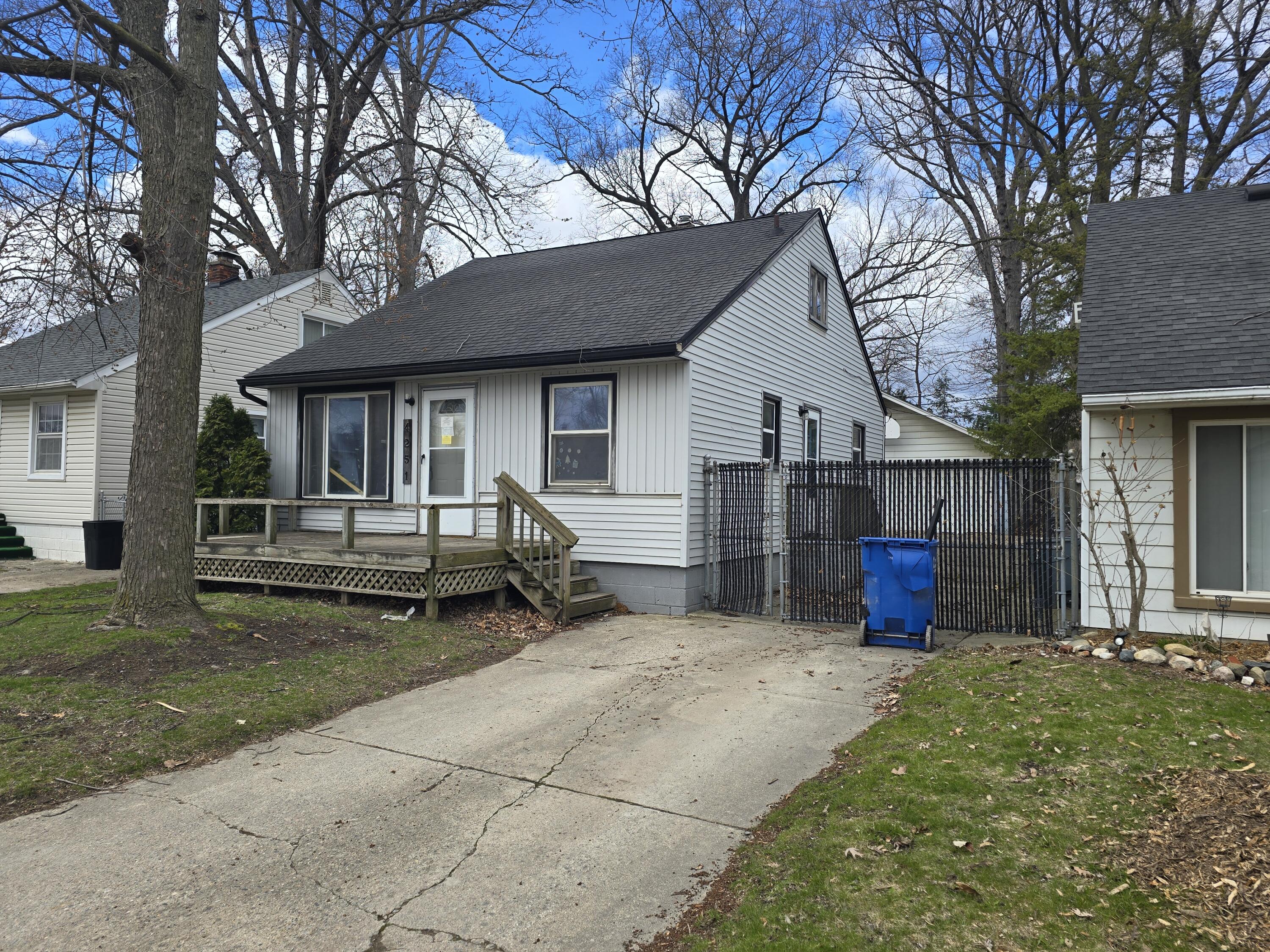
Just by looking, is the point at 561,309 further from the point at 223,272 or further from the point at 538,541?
the point at 223,272

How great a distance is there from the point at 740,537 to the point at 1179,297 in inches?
223

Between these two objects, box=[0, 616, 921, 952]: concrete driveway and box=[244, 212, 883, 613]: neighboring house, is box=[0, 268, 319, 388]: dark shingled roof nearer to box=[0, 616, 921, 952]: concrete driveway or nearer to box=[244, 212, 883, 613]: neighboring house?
box=[244, 212, 883, 613]: neighboring house

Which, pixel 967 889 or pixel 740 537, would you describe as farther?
pixel 740 537

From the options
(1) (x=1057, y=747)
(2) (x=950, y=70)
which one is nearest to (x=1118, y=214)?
(1) (x=1057, y=747)

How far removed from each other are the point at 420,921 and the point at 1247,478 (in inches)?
317

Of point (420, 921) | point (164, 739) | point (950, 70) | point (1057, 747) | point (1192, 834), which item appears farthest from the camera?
point (950, 70)

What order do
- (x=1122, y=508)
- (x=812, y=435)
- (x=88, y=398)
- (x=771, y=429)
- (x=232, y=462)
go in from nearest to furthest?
(x=1122, y=508) < (x=771, y=429) < (x=232, y=462) < (x=812, y=435) < (x=88, y=398)

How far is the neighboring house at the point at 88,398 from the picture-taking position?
1592cm

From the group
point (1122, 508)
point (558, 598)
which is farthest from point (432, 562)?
point (1122, 508)

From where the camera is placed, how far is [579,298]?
13.2 metres

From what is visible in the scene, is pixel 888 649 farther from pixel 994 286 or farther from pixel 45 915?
pixel 994 286

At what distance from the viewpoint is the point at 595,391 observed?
1134 cm

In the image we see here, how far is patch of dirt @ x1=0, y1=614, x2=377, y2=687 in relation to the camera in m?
6.61

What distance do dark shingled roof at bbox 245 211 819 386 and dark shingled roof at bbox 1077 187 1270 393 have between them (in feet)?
15.1
